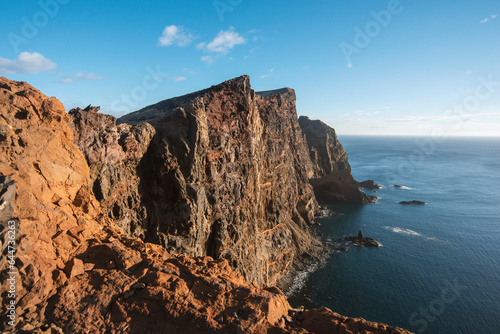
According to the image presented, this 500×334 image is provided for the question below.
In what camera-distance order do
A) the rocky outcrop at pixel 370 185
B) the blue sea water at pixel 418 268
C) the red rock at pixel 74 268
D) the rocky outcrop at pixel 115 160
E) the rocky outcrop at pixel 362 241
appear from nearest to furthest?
1. the red rock at pixel 74 268
2. the rocky outcrop at pixel 115 160
3. the blue sea water at pixel 418 268
4. the rocky outcrop at pixel 362 241
5. the rocky outcrop at pixel 370 185

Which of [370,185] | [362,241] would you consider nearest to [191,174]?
[362,241]

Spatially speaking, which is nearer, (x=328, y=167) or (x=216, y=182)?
(x=216, y=182)

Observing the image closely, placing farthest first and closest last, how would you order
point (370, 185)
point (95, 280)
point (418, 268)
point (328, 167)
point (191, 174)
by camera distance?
point (370, 185), point (328, 167), point (418, 268), point (191, 174), point (95, 280)

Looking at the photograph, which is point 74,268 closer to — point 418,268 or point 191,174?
point 191,174

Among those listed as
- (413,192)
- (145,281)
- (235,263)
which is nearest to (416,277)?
(235,263)

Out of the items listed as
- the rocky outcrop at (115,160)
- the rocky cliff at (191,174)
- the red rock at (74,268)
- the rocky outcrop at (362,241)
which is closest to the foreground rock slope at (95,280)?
the red rock at (74,268)

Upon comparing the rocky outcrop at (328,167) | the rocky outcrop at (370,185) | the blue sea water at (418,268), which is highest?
the rocky outcrop at (328,167)

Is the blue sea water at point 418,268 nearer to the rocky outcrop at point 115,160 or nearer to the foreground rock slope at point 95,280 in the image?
the rocky outcrop at point 115,160
